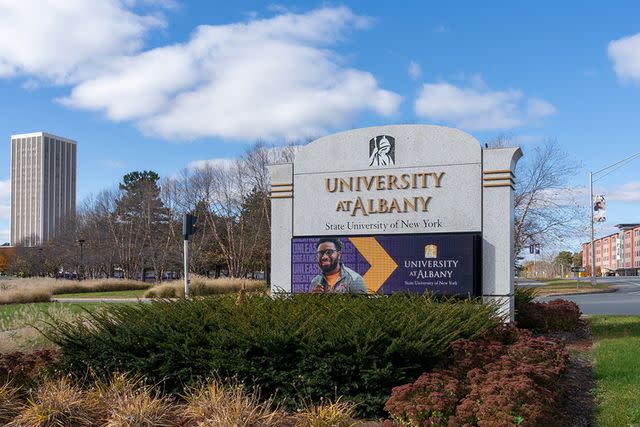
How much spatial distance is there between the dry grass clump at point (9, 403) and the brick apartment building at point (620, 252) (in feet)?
391

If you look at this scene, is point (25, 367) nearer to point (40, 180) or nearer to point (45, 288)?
point (45, 288)

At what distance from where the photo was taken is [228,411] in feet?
18.9

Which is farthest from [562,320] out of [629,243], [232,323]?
[629,243]

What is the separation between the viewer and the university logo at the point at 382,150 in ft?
41.7

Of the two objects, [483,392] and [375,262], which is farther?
[375,262]

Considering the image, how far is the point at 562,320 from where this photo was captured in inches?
558

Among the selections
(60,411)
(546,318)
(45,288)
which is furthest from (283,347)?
(45,288)

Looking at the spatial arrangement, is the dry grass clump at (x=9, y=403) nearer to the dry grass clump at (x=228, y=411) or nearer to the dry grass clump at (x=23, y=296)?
the dry grass clump at (x=228, y=411)

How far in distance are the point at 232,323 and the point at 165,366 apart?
92cm

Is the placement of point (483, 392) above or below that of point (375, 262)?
below

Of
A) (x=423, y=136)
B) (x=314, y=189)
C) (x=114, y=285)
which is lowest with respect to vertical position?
(x=114, y=285)

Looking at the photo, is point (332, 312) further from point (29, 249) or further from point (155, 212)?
point (29, 249)

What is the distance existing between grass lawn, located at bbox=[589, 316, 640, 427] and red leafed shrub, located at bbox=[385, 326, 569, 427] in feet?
1.89

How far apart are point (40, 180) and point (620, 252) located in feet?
460
